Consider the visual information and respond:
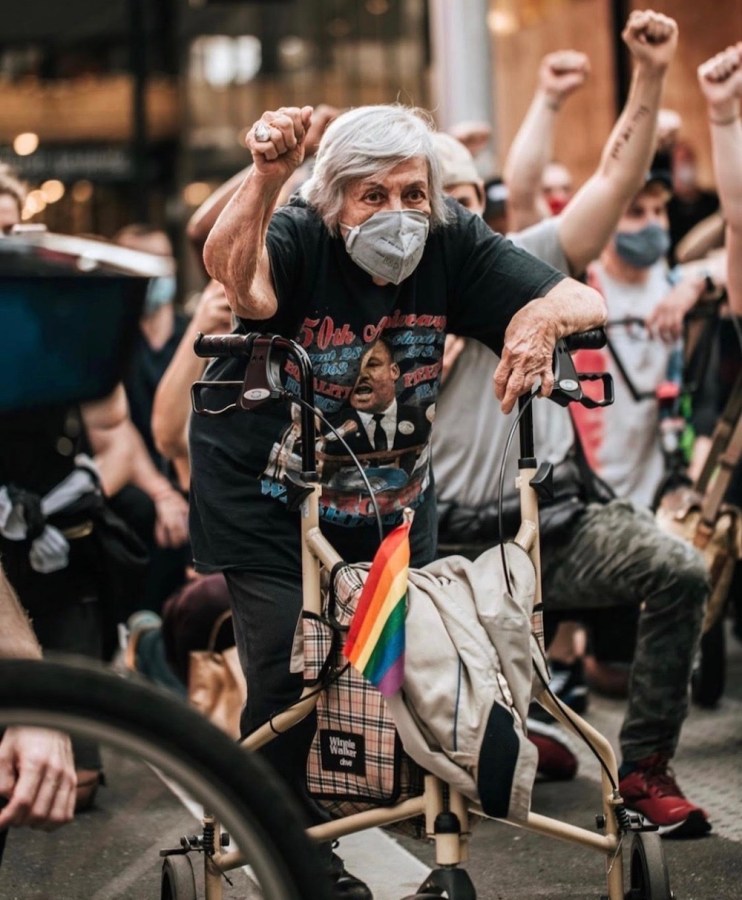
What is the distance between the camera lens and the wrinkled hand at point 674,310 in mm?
5953

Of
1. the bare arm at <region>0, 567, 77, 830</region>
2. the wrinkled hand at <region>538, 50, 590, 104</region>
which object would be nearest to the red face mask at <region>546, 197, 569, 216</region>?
the wrinkled hand at <region>538, 50, 590, 104</region>

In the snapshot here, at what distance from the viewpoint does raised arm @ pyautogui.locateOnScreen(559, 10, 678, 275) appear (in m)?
4.94

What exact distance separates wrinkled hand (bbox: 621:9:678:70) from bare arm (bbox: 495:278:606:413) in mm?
1206

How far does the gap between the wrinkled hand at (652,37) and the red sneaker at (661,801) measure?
6.16ft

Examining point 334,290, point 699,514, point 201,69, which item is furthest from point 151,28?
point 334,290

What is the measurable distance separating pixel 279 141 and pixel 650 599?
190 cm

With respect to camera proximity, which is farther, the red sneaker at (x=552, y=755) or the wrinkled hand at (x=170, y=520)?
the wrinkled hand at (x=170, y=520)

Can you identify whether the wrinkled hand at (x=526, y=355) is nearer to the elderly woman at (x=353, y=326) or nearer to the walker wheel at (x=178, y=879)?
the elderly woman at (x=353, y=326)

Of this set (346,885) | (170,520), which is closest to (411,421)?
(346,885)

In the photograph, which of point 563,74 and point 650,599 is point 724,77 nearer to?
point 563,74

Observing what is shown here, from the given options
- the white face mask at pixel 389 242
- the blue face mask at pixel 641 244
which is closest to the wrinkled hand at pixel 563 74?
the blue face mask at pixel 641 244

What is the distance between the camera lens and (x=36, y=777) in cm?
283

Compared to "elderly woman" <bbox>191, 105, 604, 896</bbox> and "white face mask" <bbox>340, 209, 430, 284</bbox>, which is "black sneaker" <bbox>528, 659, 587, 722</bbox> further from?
"white face mask" <bbox>340, 209, 430, 284</bbox>

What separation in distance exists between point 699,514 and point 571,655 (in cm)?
80
